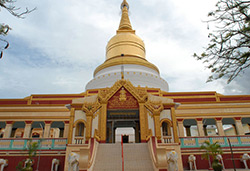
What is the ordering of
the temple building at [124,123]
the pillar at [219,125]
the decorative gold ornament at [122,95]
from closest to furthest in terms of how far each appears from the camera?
1. the temple building at [124,123]
2. the decorative gold ornament at [122,95]
3. the pillar at [219,125]

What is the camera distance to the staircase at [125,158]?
9383 mm

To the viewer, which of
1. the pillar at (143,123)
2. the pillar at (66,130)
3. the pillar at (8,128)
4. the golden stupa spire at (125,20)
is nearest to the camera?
the pillar at (143,123)

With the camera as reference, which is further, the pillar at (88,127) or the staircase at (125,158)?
the pillar at (88,127)

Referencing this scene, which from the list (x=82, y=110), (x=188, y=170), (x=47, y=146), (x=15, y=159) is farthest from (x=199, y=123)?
(x=15, y=159)

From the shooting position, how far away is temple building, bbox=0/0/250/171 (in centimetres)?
1027

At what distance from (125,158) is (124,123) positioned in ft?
19.1

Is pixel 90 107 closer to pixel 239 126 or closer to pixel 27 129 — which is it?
pixel 27 129

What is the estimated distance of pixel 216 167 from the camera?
8.90 meters

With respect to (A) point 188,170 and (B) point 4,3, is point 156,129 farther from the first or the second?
(B) point 4,3

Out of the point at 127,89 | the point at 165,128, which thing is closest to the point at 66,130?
the point at 127,89

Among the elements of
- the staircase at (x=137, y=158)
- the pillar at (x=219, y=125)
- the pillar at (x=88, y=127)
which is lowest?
the staircase at (x=137, y=158)

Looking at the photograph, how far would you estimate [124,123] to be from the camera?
1602 centimetres

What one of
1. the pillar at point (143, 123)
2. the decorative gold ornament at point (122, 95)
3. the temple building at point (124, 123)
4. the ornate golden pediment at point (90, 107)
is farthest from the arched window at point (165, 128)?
the ornate golden pediment at point (90, 107)

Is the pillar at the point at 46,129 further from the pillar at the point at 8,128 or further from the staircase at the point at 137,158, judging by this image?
the staircase at the point at 137,158
